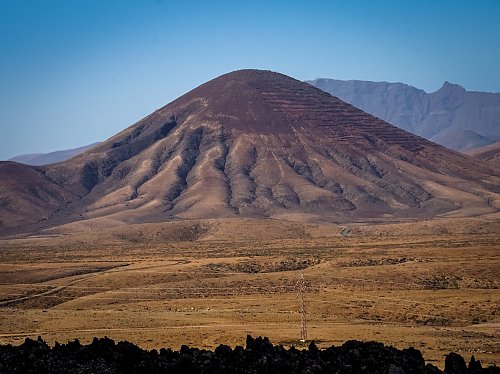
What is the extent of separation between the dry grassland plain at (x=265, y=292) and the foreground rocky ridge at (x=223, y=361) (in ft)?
41.5

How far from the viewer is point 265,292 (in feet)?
224

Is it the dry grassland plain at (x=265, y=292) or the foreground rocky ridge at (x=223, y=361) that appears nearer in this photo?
the foreground rocky ridge at (x=223, y=361)

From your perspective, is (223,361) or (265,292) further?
(265,292)

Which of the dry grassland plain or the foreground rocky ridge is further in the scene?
the dry grassland plain

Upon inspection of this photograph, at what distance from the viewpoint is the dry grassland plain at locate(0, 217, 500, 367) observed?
152ft

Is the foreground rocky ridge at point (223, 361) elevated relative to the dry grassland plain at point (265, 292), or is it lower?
elevated

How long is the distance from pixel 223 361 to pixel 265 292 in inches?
1741

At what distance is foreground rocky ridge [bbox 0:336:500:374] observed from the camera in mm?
23500

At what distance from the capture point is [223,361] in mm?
24484

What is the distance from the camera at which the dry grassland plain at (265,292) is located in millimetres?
46438

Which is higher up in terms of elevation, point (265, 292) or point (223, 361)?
point (223, 361)

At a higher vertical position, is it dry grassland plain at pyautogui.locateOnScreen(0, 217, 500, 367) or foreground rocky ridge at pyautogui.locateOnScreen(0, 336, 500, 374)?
foreground rocky ridge at pyautogui.locateOnScreen(0, 336, 500, 374)

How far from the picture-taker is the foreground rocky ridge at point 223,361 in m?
23.5

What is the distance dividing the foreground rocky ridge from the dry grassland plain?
12.6 m
